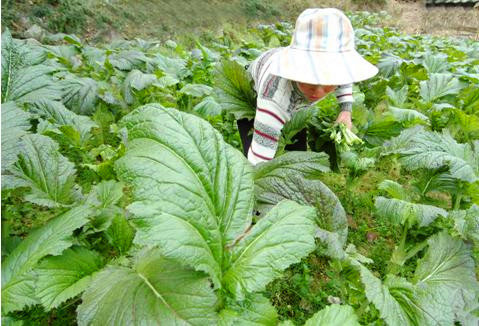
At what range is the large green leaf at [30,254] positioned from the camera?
1.22 m

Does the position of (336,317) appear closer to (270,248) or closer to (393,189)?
(270,248)

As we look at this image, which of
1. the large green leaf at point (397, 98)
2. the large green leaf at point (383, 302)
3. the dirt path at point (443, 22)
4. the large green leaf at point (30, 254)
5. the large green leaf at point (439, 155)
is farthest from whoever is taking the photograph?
the dirt path at point (443, 22)

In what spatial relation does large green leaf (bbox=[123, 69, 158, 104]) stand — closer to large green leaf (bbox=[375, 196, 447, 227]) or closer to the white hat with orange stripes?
the white hat with orange stripes

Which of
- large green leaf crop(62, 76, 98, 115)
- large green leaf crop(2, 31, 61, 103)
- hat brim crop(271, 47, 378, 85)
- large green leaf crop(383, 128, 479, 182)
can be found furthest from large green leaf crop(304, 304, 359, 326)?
large green leaf crop(62, 76, 98, 115)

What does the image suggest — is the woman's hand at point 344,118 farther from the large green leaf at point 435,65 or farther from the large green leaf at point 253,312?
the large green leaf at point 435,65

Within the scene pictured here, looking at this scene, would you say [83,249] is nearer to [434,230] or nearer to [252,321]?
[252,321]

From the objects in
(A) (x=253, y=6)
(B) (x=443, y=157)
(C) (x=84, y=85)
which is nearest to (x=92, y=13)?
(C) (x=84, y=85)

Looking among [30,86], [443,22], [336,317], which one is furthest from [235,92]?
[443,22]

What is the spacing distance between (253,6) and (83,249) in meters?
13.9

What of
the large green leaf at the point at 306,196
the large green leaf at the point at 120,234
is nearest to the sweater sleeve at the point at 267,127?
the large green leaf at the point at 306,196

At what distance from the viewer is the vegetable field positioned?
106 cm

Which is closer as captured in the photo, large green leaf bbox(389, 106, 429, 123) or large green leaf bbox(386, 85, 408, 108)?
large green leaf bbox(389, 106, 429, 123)

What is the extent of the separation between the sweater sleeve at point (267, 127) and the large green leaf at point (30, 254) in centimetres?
109

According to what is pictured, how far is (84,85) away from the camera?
292cm
